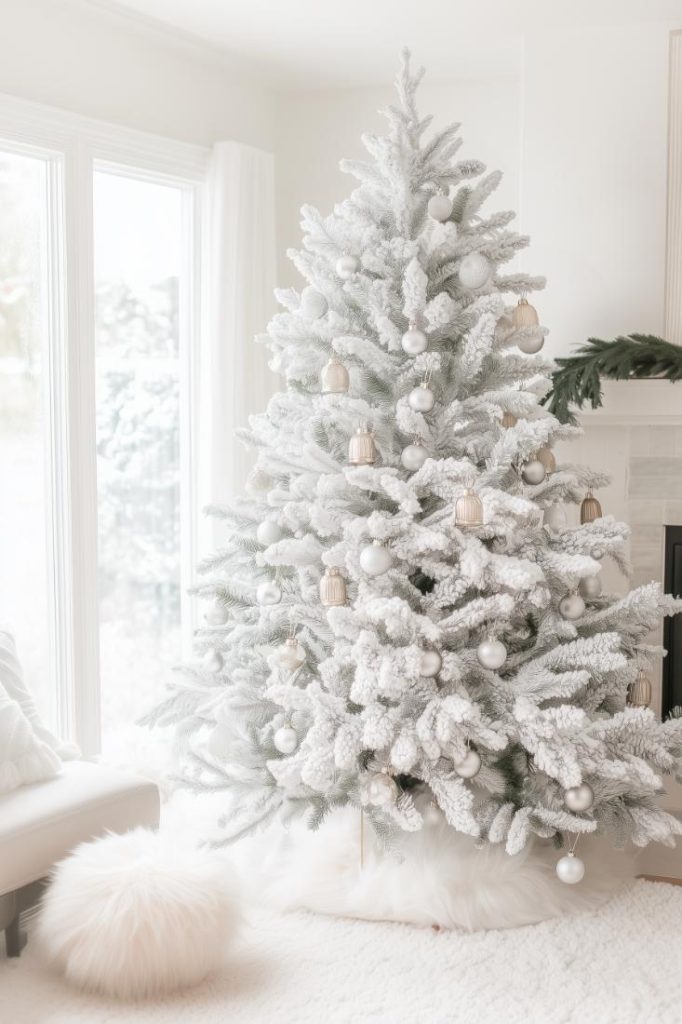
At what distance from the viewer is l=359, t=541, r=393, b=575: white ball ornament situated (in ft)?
8.39

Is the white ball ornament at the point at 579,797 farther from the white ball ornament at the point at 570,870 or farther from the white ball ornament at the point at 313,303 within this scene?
the white ball ornament at the point at 313,303

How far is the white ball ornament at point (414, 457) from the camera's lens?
265 cm

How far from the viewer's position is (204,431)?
396cm

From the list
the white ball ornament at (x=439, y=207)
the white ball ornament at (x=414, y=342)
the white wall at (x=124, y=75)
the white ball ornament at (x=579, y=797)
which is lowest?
the white ball ornament at (x=579, y=797)

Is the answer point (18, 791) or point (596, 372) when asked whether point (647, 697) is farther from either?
point (18, 791)

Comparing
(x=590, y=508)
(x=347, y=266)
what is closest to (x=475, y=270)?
(x=347, y=266)

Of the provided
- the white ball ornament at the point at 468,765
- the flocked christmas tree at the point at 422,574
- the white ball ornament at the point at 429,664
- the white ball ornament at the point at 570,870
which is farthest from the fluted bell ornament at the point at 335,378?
the white ball ornament at the point at 570,870

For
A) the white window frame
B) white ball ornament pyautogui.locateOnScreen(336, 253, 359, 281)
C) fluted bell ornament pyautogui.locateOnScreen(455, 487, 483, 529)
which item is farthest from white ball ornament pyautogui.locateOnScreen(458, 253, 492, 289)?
the white window frame

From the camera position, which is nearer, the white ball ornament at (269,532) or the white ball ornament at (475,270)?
the white ball ornament at (475,270)

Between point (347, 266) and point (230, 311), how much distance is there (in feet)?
4.27

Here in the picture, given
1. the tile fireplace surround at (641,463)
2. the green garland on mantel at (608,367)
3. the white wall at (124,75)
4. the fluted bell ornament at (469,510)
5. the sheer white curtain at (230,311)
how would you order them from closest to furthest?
the fluted bell ornament at (469,510)
the white wall at (124,75)
the green garland on mantel at (608,367)
the tile fireplace surround at (641,463)
the sheer white curtain at (230,311)

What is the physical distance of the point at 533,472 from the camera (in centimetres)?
277

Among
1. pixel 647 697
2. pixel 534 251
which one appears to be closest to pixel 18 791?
pixel 647 697

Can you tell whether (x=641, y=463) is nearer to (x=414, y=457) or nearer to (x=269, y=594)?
(x=414, y=457)
